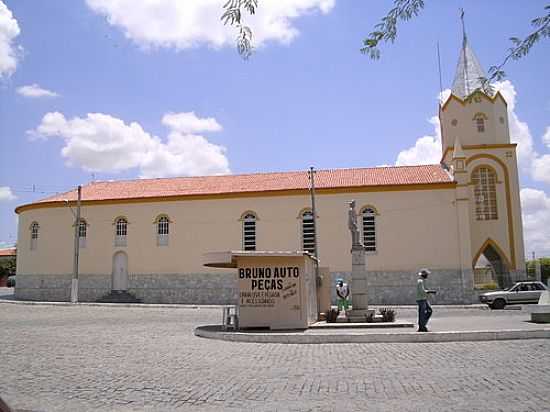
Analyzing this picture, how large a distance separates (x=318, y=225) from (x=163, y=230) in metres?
9.88

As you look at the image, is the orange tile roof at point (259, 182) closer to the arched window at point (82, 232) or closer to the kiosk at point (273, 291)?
the arched window at point (82, 232)

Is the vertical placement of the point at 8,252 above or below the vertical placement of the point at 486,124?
below

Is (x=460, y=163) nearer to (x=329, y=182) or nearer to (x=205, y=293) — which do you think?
(x=329, y=182)

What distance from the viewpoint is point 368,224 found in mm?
32500

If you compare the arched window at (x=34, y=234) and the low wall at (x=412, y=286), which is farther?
the arched window at (x=34, y=234)

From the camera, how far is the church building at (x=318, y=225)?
104ft

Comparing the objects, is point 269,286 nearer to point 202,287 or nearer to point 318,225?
point 318,225

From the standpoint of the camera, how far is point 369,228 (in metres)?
32.4

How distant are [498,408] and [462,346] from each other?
5.96 metres

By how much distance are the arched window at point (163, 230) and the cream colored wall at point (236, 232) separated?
0.34 m

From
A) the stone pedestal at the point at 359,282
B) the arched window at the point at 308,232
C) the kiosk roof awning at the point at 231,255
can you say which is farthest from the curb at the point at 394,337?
the arched window at the point at 308,232

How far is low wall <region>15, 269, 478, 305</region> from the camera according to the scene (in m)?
31.0

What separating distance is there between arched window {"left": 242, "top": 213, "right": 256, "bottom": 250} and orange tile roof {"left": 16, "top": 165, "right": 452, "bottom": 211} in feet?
5.30

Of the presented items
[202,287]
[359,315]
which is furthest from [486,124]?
[359,315]
